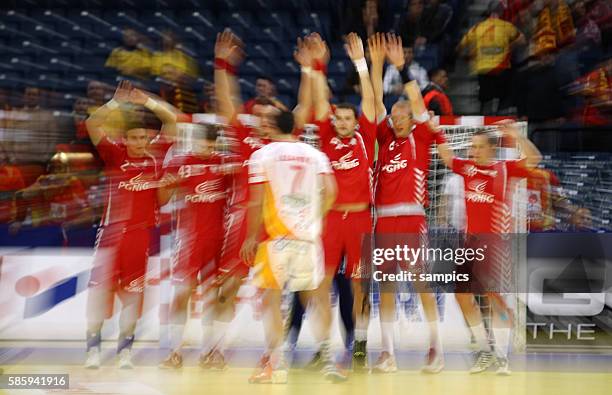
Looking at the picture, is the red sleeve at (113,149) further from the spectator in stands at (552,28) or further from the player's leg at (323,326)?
the spectator in stands at (552,28)

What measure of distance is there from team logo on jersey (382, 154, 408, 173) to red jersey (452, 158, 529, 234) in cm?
30

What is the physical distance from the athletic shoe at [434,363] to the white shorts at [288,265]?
2.60 feet

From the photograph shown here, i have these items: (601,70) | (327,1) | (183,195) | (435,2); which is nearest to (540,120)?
(601,70)

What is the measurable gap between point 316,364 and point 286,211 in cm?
85

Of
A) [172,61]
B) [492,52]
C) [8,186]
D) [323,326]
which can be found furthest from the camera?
[172,61]

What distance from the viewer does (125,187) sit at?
13.5ft

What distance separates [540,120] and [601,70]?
597 millimetres

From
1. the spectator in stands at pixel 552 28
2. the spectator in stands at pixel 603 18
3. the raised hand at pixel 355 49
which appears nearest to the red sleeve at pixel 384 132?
the raised hand at pixel 355 49

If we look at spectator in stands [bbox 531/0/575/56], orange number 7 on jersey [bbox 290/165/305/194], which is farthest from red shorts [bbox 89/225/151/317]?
spectator in stands [bbox 531/0/575/56]

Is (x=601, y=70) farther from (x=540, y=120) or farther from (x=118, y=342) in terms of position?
(x=118, y=342)

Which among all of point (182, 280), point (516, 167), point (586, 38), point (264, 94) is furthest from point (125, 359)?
point (586, 38)

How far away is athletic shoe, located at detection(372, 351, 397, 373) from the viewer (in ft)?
13.5

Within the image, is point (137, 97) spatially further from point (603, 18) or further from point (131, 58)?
point (603, 18)

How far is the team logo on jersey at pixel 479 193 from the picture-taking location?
4.22 m
